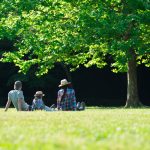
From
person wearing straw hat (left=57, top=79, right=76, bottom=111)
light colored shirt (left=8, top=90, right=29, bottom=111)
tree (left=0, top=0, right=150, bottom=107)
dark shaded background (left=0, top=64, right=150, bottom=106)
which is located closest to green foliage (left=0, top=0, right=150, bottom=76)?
tree (left=0, top=0, right=150, bottom=107)

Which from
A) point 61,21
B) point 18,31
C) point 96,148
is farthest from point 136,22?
point 96,148

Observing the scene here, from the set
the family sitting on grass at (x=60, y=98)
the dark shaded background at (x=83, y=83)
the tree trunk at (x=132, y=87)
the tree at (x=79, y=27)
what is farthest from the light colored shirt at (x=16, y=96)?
the dark shaded background at (x=83, y=83)

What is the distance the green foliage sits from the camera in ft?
93.9

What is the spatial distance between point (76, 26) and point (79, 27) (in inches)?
9.6

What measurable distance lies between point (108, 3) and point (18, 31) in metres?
5.26

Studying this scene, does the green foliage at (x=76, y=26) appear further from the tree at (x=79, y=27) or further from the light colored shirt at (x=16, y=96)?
the light colored shirt at (x=16, y=96)

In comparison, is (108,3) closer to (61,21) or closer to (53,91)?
(61,21)

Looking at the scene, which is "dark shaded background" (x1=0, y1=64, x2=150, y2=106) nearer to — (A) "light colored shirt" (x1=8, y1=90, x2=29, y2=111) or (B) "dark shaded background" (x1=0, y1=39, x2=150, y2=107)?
(B) "dark shaded background" (x1=0, y1=39, x2=150, y2=107)

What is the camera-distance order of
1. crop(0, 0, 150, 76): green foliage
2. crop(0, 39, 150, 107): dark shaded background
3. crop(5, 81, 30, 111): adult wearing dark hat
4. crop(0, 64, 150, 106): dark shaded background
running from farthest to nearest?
crop(0, 64, 150, 106): dark shaded background, crop(0, 39, 150, 107): dark shaded background, crop(0, 0, 150, 76): green foliage, crop(5, 81, 30, 111): adult wearing dark hat

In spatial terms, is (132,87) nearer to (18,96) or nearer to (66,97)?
(66,97)

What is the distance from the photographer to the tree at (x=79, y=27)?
28.6 m

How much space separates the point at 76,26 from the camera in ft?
97.4

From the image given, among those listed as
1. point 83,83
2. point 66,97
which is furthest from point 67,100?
point 83,83

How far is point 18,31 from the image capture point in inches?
1225
